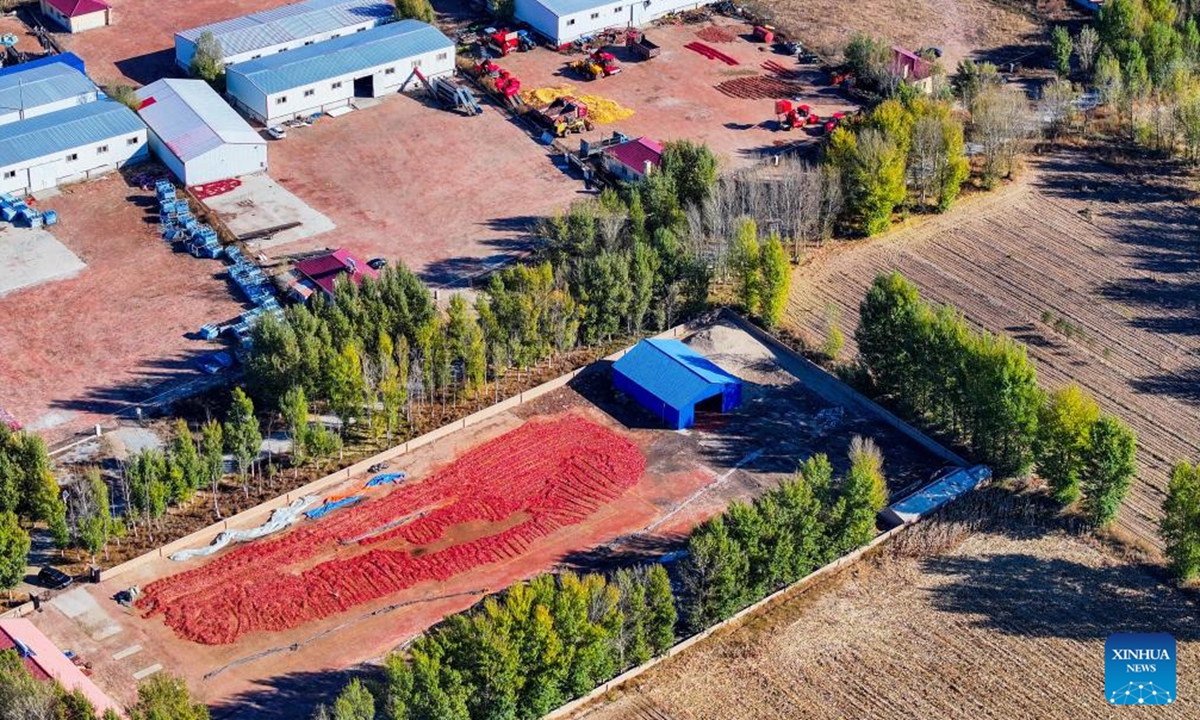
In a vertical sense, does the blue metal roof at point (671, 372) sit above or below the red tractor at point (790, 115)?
below

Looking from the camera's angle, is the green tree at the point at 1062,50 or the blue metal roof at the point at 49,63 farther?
the green tree at the point at 1062,50

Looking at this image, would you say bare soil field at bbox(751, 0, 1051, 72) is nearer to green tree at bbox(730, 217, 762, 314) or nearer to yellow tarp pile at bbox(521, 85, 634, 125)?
yellow tarp pile at bbox(521, 85, 634, 125)

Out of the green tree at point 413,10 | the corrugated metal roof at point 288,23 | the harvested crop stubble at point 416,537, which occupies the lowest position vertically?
the harvested crop stubble at point 416,537

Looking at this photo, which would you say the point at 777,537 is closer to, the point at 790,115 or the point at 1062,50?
the point at 790,115

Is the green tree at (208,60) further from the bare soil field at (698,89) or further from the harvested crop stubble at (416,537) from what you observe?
the harvested crop stubble at (416,537)

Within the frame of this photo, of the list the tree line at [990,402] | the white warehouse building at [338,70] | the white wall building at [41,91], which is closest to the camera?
the tree line at [990,402]

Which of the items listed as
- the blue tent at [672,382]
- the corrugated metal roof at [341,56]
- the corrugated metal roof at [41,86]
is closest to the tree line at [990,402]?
the blue tent at [672,382]

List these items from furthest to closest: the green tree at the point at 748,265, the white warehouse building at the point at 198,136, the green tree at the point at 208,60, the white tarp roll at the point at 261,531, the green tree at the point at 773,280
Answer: the green tree at the point at 208,60 < the white warehouse building at the point at 198,136 < the green tree at the point at 748,265 < the green tree at the point at 773,280 < the white tarp roll at the point at 261,531

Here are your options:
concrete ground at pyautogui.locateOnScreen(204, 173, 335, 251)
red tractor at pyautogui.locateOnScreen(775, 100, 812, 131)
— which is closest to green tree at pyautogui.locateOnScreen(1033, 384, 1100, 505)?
red tractor at pyautogui.locateOnScreen(775, 100, 812, 131)
